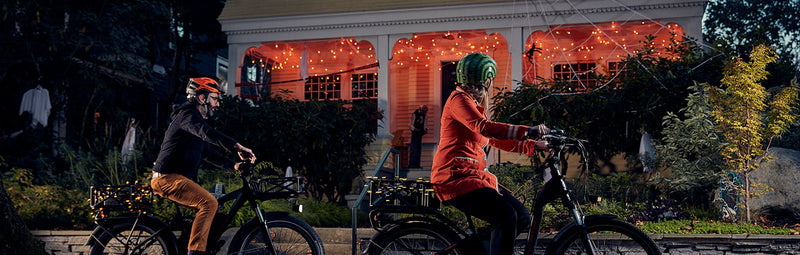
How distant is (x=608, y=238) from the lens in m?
4.25

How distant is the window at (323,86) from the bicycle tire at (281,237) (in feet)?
44.2

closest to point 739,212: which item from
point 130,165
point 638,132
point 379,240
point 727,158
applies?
point 727,158

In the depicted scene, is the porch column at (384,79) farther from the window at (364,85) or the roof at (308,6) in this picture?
the window at (364,85)

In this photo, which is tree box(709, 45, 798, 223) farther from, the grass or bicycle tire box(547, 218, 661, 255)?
bicycle tire box(547, 218, 661, 255)

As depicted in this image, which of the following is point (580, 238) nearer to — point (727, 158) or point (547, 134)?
A: point (547, 134)

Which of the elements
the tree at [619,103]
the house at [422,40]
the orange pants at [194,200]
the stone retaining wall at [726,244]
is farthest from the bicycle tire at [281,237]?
the house at [422,40]

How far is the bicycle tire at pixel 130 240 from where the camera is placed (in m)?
5.74

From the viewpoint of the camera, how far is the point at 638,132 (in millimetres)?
11406

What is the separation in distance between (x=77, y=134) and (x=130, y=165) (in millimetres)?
6286

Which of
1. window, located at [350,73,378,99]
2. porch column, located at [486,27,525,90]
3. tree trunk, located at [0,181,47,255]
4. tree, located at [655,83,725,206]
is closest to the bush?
tree trunk, located at [0,181,47,255]

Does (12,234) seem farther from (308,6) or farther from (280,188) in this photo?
(308,6)

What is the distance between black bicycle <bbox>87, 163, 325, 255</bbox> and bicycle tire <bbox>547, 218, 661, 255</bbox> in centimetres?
189

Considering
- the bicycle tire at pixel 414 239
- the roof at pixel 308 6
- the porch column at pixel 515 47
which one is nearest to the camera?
the bicycle tire at pixel 414 239

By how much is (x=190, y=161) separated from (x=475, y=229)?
8.26ft
